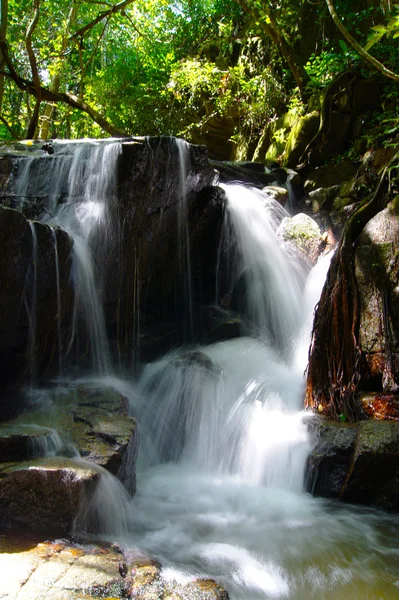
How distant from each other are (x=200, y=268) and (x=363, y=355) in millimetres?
3737

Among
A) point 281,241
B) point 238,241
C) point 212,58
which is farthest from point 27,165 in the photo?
point 212,58

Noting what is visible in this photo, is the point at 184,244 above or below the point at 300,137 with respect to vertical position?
below

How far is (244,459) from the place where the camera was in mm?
5137

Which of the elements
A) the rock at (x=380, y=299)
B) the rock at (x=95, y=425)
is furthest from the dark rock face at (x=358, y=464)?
the rock at (x=95, y=425)

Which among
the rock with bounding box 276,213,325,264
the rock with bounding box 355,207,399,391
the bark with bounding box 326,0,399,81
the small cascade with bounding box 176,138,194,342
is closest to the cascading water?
the rock with bounding box 276,213,325,264

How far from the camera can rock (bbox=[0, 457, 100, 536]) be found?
334cm

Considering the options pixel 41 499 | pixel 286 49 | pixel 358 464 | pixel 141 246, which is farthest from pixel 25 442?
pixel 286 49

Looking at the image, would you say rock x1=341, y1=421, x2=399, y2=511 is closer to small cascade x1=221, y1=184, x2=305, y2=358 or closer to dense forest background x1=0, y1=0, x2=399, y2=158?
small cascade x1=221, y1=184, x2=305, y2=358

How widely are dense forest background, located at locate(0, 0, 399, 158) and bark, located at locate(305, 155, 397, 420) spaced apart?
5200mm

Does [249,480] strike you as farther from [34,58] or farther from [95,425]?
[34,58]

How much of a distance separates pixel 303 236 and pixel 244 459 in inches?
195

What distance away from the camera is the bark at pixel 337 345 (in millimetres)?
5160

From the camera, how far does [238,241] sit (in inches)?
338

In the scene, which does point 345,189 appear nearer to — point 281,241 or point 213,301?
point 281,241
